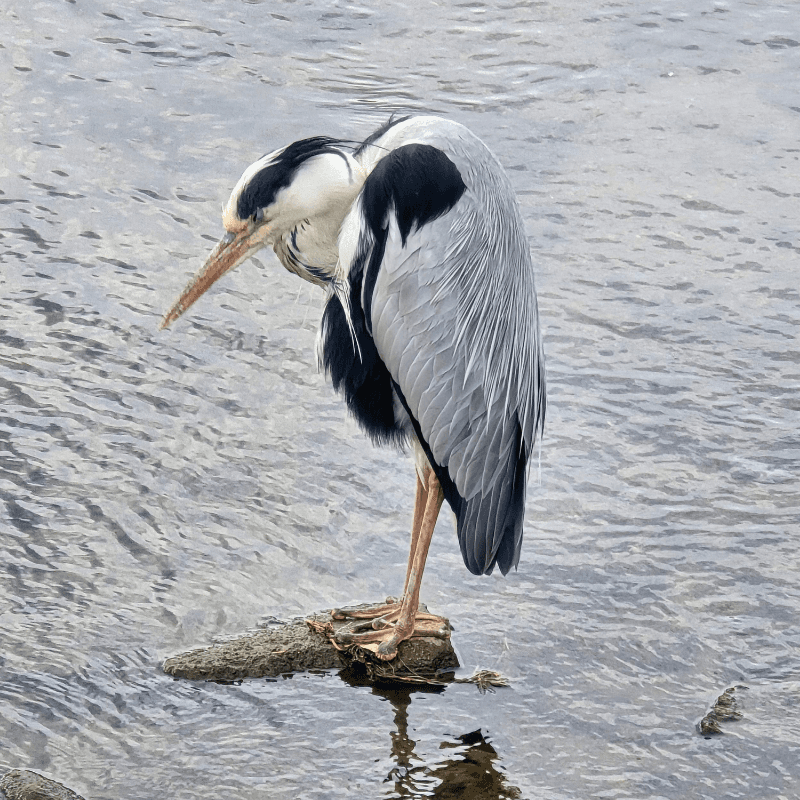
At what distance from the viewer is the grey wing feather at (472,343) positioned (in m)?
4.02

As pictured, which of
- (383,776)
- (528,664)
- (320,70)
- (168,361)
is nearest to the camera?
(383,776)

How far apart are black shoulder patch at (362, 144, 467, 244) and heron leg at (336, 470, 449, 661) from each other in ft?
3.07

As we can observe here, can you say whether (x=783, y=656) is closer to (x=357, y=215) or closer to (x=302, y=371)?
(x=357, y=215)

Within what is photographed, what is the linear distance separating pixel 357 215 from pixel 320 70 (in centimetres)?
484

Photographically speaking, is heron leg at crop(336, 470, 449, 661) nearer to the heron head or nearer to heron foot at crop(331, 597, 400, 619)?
heron foot at crop(331, 597, 400, 619)

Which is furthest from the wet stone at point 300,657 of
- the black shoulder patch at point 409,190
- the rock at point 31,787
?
the black shoulder patch at point 409,190

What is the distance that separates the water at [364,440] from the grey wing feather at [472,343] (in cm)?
62

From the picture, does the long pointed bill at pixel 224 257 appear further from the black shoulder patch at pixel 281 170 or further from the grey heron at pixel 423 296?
the black shoulder patch at pixel 281 170

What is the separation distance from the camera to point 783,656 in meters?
4.41

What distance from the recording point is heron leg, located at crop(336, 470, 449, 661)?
4293mm

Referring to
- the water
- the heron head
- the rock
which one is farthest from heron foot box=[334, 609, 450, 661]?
the heron head

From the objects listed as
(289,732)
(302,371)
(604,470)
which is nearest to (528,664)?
(289,732)

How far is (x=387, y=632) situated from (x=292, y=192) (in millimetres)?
1542

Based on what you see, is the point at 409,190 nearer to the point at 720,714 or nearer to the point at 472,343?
the point at 472,343
